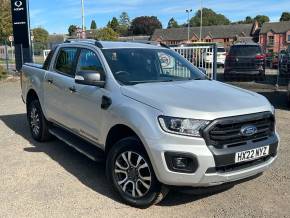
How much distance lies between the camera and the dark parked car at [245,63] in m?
18.5

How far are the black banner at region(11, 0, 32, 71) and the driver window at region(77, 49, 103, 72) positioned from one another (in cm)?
1627

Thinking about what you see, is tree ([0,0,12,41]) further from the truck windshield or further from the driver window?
the truck windshield

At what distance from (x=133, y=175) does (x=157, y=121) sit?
2.57 feet

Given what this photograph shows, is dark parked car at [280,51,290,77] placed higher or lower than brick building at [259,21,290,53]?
lower

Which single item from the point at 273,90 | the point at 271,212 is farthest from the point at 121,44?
the point at 273,90

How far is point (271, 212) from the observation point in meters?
4.39

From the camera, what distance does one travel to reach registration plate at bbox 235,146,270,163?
13.5 feet

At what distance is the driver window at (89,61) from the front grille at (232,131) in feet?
6.10

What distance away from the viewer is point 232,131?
411cm

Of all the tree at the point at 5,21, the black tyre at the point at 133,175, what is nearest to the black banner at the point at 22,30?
the black tyre at the point at 133,175

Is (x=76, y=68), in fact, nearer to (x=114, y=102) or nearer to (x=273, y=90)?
(x=114, y=102)

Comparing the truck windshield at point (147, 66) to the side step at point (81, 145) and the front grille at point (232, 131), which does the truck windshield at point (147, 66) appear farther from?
the front grille at point (232, 131)

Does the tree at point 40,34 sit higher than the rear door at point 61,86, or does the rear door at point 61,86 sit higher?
the tree at point 40,34

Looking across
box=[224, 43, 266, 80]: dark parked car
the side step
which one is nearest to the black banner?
box=[224, 43, 266, 80]: dark parked car
